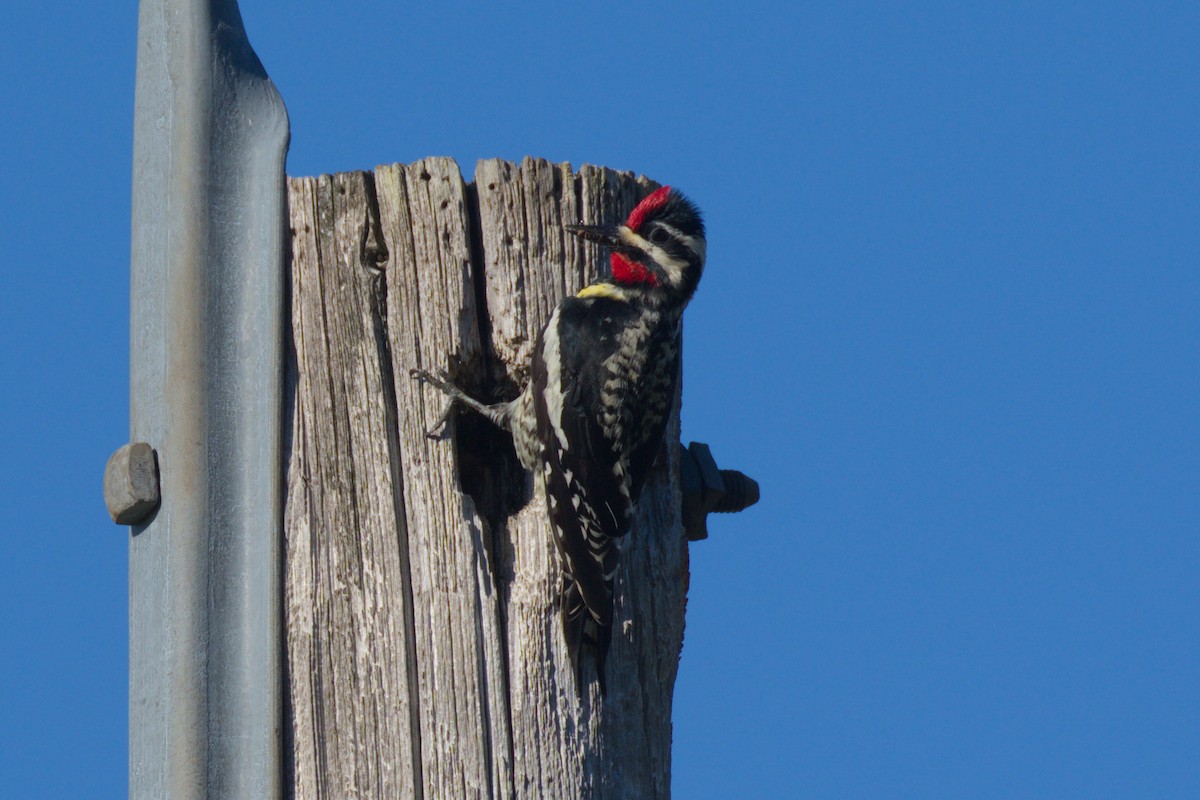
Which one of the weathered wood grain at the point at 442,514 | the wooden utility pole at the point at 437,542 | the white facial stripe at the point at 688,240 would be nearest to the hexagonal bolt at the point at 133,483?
the wooden utility pole at the point at 437,542

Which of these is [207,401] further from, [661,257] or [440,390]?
[661,257]

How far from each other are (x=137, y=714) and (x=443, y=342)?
105 cm

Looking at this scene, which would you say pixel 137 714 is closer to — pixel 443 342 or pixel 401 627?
pixel 401 627

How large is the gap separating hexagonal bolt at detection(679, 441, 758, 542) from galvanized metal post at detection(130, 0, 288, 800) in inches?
43.7

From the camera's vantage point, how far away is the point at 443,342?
11.4ft

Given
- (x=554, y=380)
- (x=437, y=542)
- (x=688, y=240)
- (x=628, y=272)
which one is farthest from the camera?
(x=688, y=240)

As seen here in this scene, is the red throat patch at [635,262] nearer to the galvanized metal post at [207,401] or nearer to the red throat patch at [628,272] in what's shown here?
the red throat patch at [628,272]

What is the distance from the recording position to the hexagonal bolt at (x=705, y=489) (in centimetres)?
389

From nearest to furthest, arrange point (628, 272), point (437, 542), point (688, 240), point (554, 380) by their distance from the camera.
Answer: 1. point (437, 542)
2. point (554, 380)
3. point (628, 272)
4. point (688, 240)

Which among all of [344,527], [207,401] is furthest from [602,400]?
[207,401]

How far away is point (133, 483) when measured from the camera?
3275 mm

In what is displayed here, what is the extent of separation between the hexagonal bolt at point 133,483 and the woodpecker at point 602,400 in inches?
24.4

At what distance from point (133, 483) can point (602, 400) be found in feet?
4.02

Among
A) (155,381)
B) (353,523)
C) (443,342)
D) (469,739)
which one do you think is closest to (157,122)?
(155,381)
